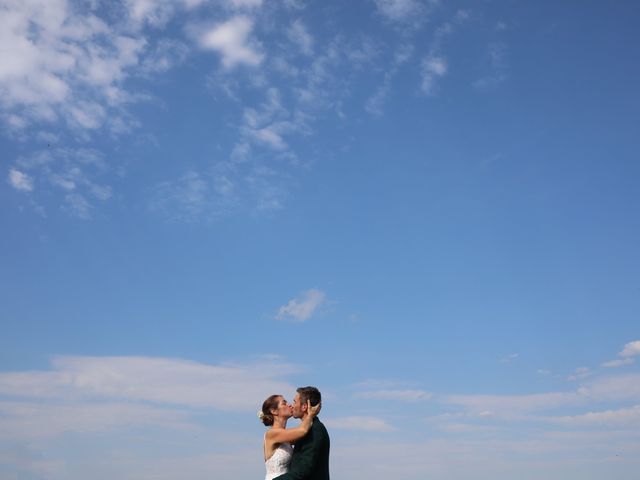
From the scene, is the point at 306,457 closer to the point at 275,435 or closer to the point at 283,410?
the point at 275,435

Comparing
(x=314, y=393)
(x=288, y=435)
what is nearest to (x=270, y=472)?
(x=288, y=435)

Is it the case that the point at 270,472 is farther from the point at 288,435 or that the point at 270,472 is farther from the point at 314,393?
the point at 314,393

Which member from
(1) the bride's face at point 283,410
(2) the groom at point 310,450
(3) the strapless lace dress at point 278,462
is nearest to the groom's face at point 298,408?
(2) the groom at point 310,450

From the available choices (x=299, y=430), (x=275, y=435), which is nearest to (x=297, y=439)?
(x=299, y=430)

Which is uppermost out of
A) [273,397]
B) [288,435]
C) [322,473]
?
[273,397]

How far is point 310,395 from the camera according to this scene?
1518cm

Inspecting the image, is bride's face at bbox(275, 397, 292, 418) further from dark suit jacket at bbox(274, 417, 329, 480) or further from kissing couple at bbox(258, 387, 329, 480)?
dark suit jacket at bbox(274, 417, 329, 480)

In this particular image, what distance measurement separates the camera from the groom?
14487 mm

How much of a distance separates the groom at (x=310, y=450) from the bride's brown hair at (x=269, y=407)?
3.22ft

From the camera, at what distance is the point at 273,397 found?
16141mm

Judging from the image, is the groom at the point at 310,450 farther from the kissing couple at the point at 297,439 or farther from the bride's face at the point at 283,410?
the bride's face at the point at 283,410

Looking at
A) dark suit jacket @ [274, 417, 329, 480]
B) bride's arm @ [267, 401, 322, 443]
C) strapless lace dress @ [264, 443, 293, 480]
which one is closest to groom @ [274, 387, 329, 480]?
dark suit jacket @ [274, 417, 329, 480]

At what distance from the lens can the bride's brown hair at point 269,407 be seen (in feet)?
52.7

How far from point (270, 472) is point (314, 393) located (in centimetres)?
251
